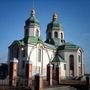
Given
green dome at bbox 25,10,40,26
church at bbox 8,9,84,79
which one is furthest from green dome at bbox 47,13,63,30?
green dome at bbox 25,10,40,26

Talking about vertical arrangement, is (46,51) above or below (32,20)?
below

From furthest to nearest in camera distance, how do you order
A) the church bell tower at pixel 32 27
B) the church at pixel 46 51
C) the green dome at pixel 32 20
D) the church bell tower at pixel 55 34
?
the church bell tower at pixel 55 34, the green dome at pixel 32 20, the church bell tower at pixel 32 27, the church at pixel 46 51

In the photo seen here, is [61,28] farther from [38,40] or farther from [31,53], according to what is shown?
[31,53]

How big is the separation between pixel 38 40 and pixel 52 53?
17.2ft

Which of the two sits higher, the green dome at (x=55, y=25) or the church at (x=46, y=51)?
the green dome at (x=55, y=25)

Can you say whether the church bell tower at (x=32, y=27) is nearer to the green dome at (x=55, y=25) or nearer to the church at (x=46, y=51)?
the church at (x=46, y=51)

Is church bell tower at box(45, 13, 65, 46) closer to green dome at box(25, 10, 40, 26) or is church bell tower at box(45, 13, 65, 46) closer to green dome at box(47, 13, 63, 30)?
green dome at box(47, 13, 63, 30)

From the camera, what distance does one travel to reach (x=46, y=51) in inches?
1516

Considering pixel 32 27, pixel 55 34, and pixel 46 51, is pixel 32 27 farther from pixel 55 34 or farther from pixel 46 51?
pixel 55 34

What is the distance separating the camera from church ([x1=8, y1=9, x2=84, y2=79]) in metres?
35.6

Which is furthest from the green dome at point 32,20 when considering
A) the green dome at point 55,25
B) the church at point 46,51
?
the green dome at point 55,25

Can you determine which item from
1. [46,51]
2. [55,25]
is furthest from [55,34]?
[46,51]

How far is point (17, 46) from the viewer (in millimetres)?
36625

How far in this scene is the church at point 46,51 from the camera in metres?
35.6
